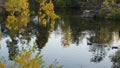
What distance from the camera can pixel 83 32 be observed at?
57969mm

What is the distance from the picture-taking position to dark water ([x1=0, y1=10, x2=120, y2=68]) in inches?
1488

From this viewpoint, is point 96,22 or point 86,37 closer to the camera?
point 86,37

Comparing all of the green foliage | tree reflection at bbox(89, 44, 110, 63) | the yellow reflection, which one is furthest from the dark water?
the green foliage

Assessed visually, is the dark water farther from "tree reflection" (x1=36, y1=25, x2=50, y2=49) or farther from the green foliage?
the green foliage

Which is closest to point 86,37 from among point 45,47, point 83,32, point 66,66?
point 83,32

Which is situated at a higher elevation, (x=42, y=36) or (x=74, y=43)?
(x=42, y=36)

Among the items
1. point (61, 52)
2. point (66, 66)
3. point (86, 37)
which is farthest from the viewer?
point (86, 37)

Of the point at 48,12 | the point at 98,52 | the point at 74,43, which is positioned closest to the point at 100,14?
the point at 48,12

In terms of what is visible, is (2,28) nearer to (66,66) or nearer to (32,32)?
(32,32)

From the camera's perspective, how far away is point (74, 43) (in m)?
48.0

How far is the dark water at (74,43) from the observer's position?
3780 centimetres

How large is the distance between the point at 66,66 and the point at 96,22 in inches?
1393

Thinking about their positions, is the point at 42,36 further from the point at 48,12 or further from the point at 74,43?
the point at 48,12

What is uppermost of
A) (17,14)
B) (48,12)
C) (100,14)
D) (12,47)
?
(12,47)
